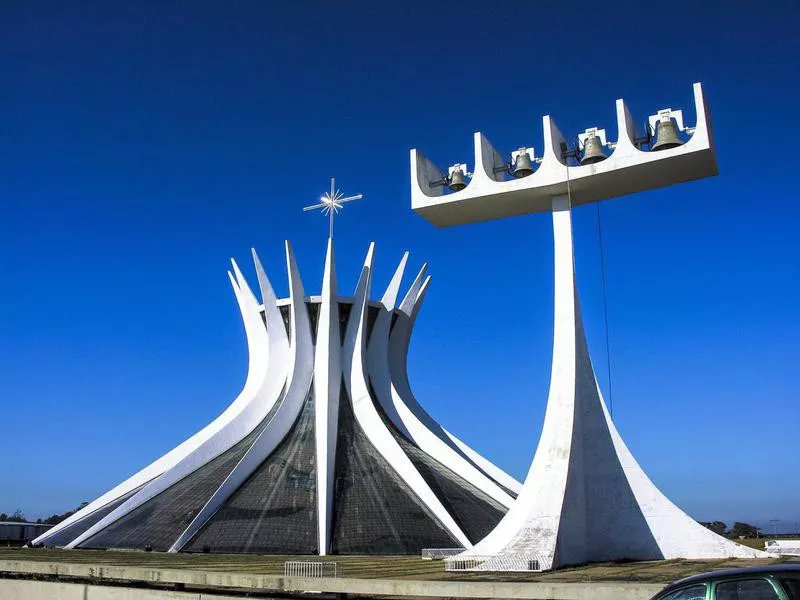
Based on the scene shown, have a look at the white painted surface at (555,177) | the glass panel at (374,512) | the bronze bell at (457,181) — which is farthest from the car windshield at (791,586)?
the glass panel at (374,512)

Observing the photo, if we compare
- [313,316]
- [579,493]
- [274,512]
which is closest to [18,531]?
[274,512]

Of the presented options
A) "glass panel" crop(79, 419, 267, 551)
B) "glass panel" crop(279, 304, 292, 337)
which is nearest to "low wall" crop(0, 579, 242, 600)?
"glass panel" crop(79, 419, 267, 551)

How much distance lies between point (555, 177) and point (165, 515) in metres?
15.1

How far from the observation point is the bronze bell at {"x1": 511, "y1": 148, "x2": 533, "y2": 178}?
16875 millimetres

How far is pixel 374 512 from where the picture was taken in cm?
2248

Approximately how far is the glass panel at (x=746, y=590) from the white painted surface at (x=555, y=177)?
11430 mm

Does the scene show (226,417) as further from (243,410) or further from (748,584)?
(748,584)

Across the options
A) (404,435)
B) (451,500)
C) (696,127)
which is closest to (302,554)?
(451,500)

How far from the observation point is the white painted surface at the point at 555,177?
15.0 metres

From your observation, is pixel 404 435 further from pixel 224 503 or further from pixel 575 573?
pixel 575 573

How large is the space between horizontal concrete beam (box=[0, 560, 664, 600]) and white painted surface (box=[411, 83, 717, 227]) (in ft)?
30.5

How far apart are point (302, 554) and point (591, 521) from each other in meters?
8.74

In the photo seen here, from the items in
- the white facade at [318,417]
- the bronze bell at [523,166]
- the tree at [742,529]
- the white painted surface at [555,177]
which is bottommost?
the tree at [742,529]

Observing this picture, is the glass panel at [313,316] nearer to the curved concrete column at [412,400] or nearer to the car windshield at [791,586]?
the curved concrete column at [412,400]
